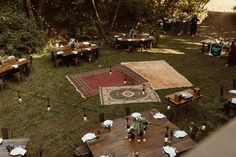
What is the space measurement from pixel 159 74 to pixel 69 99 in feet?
17.7

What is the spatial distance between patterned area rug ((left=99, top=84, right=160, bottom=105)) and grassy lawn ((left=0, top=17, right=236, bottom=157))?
37cm

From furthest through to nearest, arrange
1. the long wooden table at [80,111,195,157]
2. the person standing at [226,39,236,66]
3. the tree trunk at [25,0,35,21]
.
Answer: the tree trunk at [25,0,35,21], the person standing at [226,39,236,66], the long wooden table at [80,111,195,157]

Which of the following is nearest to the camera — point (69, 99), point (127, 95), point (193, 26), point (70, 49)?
point (69, 99)

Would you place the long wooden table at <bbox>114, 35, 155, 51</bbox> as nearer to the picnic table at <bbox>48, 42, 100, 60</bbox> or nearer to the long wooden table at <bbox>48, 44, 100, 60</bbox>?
the picnic table at <bbox>48, 42, 100, 60</bbox>

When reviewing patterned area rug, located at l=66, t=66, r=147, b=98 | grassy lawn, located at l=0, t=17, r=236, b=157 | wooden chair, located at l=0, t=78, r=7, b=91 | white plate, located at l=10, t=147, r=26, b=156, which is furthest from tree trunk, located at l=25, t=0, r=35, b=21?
white plate, located at l=10, t=147, r=26, b=156

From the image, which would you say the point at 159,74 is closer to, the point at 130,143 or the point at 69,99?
the point at 69,99

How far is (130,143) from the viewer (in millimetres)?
8234

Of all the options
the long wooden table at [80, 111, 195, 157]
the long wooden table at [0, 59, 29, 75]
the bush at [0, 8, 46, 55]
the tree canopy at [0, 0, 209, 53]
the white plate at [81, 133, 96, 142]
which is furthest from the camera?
the tree canopy at [0, 0, 209, 53]

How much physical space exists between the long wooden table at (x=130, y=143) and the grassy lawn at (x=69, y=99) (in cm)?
179

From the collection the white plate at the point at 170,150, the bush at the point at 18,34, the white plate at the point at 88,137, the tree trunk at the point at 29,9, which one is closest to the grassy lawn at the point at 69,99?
the bush at the point at 18,34

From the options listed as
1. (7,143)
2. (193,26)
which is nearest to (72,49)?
(7,143)

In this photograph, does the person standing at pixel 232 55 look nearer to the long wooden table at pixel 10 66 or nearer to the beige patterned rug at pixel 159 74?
the beige patterned rug at pixel 159 74

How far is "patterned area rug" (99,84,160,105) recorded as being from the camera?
12992mm

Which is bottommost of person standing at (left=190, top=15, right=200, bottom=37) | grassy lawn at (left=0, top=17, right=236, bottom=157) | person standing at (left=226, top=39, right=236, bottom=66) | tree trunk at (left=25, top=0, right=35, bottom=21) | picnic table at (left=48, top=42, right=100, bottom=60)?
grassy lawn at (left=0, top=17, right=236, bottom=157)
